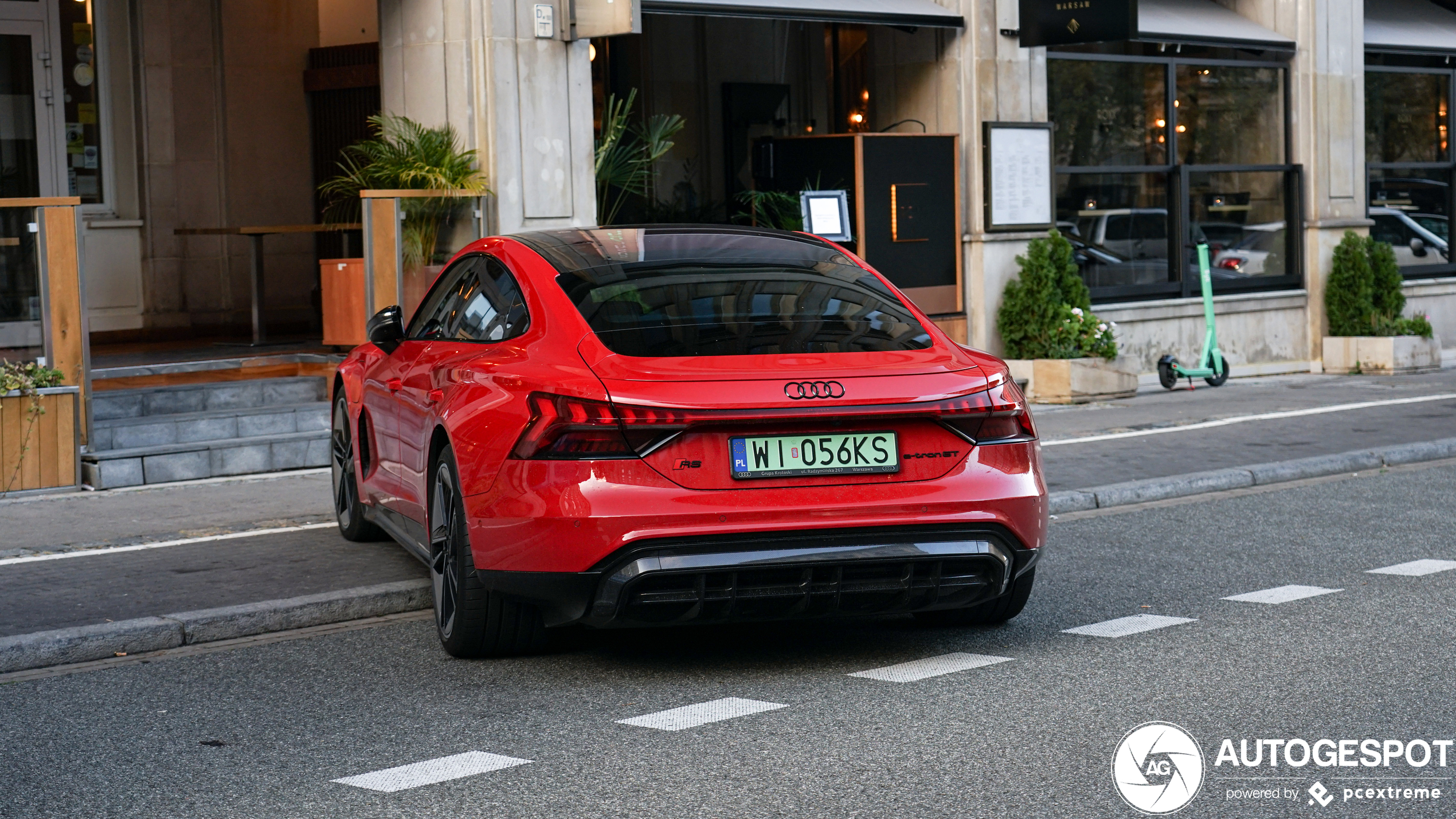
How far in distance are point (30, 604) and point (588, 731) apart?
299 cm

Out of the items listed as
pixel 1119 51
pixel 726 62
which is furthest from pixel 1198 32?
pixel 726 62

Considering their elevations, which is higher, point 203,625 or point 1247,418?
point 1247,418

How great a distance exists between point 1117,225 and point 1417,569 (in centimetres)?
1034

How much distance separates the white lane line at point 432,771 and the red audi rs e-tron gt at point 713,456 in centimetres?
74

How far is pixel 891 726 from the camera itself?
5.16 m

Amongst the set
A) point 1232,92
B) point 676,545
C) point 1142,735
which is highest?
point 1232,92

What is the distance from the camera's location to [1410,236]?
69.8 ft

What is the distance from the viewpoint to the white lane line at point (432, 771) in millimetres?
4664

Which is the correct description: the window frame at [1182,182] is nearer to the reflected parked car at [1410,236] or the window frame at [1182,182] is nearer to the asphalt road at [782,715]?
the reflected parked car at [1410,236]

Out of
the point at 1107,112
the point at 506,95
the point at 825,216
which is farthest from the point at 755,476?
the point at 1107,112

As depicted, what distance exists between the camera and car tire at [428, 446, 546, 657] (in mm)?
5945

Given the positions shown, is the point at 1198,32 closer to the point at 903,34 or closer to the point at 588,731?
the point at 903,34

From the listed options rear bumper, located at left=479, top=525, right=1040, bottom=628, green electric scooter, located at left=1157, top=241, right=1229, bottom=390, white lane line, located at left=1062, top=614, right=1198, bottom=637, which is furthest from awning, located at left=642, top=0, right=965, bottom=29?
rear bumper, located at left=479, top=525, right=1040, bottom=628

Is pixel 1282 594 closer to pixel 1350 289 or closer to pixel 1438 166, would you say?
pixel 1350 289
